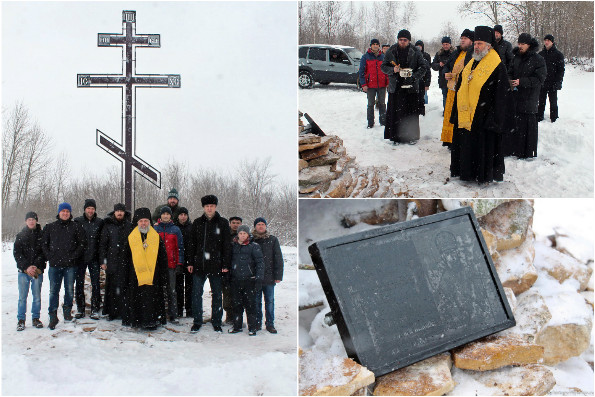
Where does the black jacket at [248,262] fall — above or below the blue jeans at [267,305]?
above

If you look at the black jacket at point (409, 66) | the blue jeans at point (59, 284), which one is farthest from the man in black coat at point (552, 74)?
the blue jeans at point (59, 284)

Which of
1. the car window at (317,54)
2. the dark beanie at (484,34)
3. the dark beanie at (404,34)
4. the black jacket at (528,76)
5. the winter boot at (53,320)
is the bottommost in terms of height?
the winter boot at (53,320)

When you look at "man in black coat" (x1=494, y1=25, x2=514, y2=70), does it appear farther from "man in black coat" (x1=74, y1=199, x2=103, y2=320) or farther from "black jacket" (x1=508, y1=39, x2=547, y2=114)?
"man in black coat" (x1=74, y1=199, x2=103, y2=320)

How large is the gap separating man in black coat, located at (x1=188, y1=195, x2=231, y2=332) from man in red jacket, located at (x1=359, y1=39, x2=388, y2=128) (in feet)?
9.72

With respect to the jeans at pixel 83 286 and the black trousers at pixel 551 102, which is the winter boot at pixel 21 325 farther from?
the black trousers at pixel 551 102

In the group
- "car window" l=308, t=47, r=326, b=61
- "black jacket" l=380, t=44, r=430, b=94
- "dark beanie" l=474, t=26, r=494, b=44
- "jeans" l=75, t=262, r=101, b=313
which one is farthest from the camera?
"car window" l=308, t=47, r=326, b=61

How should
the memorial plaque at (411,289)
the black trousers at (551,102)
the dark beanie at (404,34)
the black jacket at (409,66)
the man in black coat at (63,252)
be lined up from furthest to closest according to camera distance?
the black trousers at (551,102)
the black jacket at (409,66)
the dark beanie at (404,34)
the man in black coat at (63,252)
the memorial plaque at (411,289)

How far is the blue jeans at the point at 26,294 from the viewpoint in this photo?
16.6ft

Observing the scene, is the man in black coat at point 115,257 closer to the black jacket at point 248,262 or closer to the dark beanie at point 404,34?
the black jacket at point 248,262

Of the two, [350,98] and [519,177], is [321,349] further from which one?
[350,98]

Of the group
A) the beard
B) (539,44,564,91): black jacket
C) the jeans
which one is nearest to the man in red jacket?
(539,44,564,91): black jacket

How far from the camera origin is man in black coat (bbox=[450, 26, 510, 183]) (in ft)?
16.0

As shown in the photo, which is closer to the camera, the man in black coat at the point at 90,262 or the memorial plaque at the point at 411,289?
the memorial plaque at the point at 411,289

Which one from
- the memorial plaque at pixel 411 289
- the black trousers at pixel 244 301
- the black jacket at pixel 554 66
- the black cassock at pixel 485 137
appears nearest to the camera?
the memorial plaque at pixel 411 289
